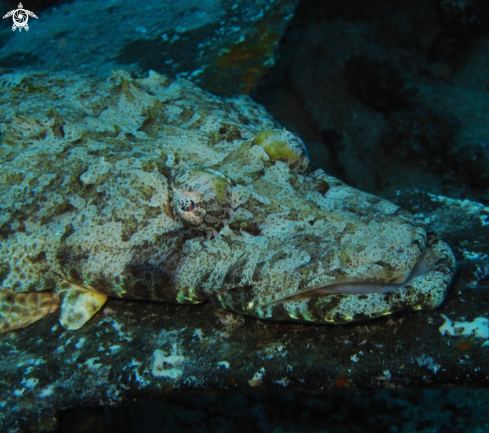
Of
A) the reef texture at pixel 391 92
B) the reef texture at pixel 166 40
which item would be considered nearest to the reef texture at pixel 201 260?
the reef texture at pixel 166 40

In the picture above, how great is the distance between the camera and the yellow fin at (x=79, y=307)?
3.37 m

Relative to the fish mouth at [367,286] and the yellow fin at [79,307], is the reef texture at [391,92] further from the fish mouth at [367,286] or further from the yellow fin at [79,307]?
the yellow fin at [79,307]

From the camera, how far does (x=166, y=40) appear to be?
23.5 ft

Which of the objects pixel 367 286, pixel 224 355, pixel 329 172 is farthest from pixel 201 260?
pixel 329 172

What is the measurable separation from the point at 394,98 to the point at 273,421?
6721mm

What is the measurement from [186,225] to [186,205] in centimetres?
20

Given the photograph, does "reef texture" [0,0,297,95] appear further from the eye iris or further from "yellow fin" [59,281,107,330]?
"yellow fin" [59,281,107,330]

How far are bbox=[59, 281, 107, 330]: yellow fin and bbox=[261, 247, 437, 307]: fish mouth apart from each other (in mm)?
1658

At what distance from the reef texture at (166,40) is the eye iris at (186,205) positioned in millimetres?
3458

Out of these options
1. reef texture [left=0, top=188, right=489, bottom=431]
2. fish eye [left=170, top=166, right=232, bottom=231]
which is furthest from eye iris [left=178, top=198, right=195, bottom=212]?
reef texture [left=0, top=188, right=489, bottom=431]

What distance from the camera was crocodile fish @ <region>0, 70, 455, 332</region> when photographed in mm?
2609

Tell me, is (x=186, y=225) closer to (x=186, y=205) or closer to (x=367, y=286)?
(x=186, y=205)

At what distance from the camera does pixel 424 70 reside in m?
8.20

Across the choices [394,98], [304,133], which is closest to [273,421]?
[304,133]
